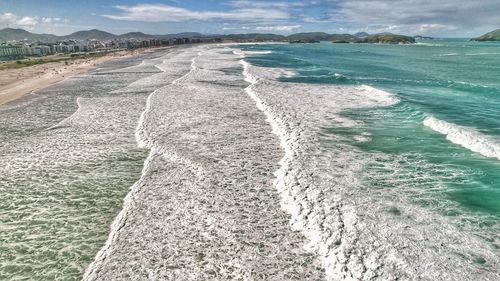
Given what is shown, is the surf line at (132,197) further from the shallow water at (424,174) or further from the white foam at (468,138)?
the white foam at (468,138)

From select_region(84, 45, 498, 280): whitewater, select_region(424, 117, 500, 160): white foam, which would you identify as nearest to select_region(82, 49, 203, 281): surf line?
select_region(84, 45, 498, 280): whitewater

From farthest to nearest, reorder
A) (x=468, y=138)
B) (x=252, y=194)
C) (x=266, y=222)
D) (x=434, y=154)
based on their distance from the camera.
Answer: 1. (x=468, y=138)
2. (x=434, y=154)
3. (x=252, y=194)
4. (x=266, y=222)

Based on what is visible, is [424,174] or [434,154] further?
[434,154]

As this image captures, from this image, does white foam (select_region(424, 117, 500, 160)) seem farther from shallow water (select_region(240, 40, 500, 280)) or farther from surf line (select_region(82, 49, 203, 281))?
surf line (select_region(82, 49, 203, 281))

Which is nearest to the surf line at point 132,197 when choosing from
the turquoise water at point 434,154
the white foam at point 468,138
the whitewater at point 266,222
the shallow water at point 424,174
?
the whitewater at point 266,222

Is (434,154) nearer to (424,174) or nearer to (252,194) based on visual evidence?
(424,174)

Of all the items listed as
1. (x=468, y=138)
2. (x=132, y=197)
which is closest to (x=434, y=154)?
(x=468, y=138)

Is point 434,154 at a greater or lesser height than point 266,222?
greater
